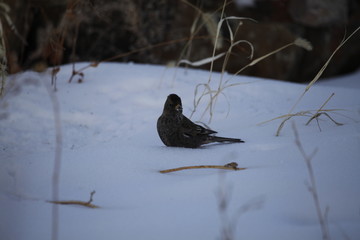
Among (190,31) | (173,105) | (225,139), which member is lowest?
(225,139)

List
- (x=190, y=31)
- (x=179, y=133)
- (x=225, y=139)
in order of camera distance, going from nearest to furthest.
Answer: (x=225, y=139)
(x=179, y=133)
(x=190, y=31)

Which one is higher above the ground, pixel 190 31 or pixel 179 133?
pixel 190 31

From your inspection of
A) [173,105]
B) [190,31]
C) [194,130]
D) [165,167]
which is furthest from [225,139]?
[190,31]

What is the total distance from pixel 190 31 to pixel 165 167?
379cm

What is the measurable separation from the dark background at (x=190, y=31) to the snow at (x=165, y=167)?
168 cm

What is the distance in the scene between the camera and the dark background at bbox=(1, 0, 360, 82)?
580cm

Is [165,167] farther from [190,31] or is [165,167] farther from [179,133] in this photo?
[190,31]

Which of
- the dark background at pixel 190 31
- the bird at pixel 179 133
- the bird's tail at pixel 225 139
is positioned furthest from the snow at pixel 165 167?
the dark background at pixel 190 31

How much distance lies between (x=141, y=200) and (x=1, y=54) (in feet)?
6.48

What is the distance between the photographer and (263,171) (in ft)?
7.37

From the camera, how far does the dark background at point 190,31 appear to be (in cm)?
580

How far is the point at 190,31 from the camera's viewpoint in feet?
19.7

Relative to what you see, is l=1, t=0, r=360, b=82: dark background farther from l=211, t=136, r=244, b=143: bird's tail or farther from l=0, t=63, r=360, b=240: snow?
l=211, t=136, r=244, b=143: bird's tail

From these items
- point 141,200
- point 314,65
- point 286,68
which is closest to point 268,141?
point 141,200
